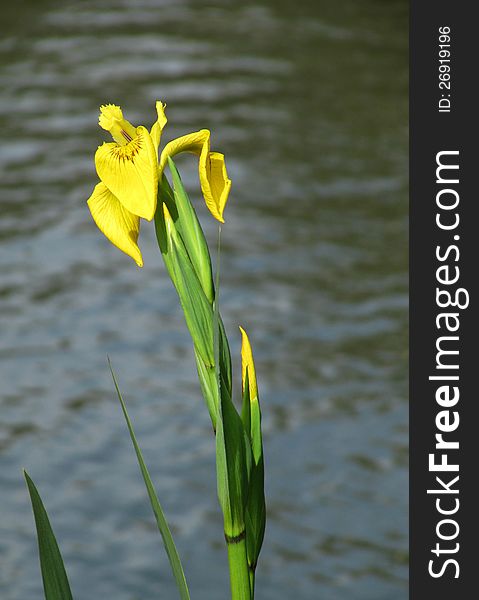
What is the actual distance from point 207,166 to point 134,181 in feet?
0.16

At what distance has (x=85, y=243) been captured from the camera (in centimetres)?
266

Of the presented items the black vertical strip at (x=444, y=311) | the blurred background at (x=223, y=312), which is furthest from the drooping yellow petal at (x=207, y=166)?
the blurred background at (x=223, y=312)

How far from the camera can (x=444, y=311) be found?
3.06 feet

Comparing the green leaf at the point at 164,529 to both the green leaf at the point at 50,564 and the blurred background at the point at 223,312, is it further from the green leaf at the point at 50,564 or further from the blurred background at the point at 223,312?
the blurred background at the point at 223,312

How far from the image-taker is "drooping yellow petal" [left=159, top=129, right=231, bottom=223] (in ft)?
1.79

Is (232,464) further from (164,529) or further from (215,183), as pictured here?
(215,183)

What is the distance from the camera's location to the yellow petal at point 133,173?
517 mm

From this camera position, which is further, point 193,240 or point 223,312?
point 223,312

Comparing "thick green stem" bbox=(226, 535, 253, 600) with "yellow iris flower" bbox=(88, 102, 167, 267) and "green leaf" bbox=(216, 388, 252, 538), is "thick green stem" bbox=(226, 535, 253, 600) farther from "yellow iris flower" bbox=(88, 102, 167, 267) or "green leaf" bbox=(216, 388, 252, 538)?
"yellow iris flower" bbox=(88, 102, 167, 267)

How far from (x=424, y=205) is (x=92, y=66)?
2849 millimetres

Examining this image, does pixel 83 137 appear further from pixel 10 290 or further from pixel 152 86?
pixel 10 290

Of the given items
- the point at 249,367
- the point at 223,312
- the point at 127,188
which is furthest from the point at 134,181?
the point at 223,312


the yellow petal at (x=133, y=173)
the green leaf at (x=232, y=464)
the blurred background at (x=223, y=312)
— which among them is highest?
the blurred background at (x=223, y=312)

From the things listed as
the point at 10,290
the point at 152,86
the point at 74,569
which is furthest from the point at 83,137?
the point at 74,569
